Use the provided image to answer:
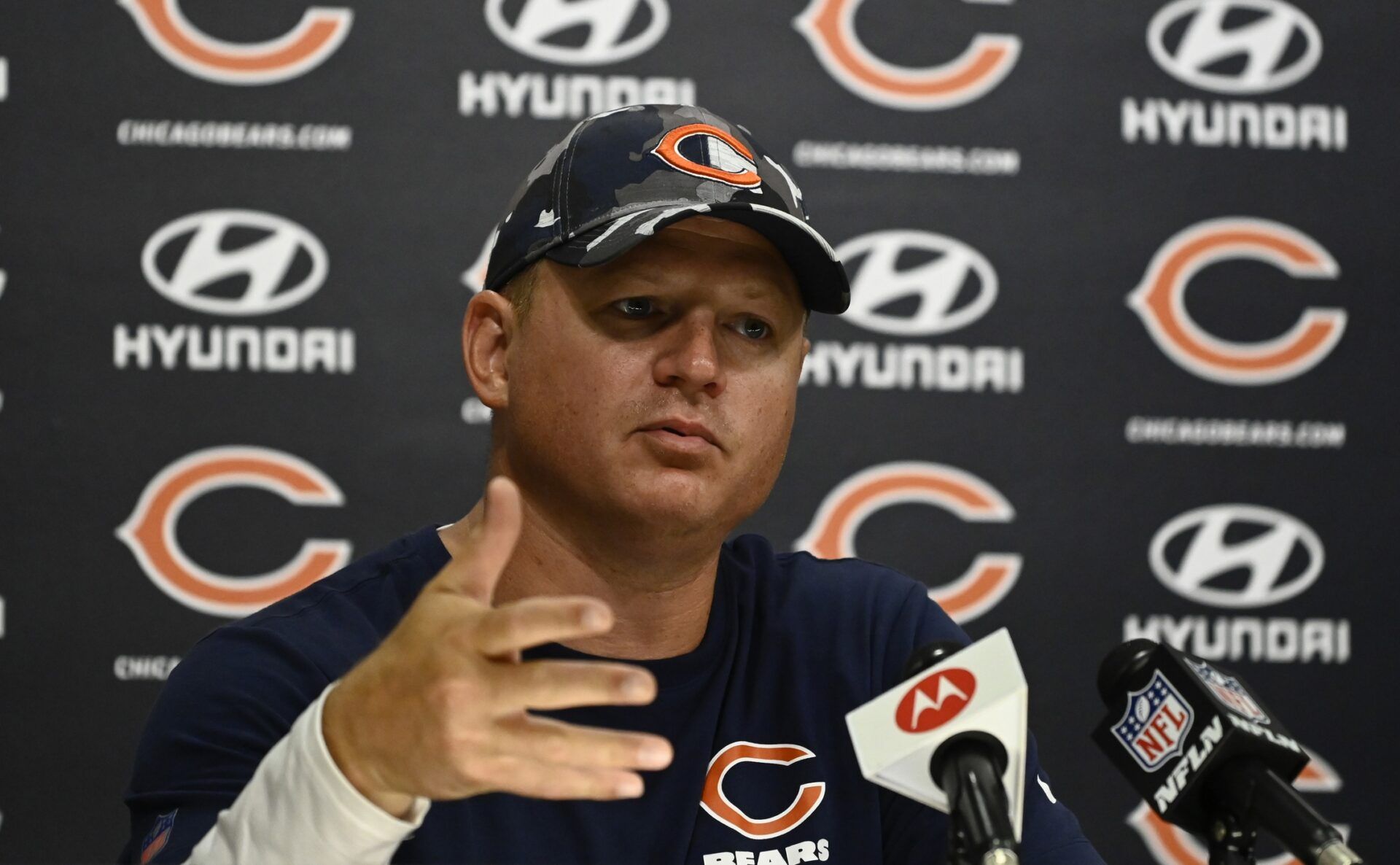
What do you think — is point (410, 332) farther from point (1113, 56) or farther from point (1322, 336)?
point (1322, 336)

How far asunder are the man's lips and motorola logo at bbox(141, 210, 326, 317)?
1441 mm

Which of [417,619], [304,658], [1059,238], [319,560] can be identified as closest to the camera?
[417,619]

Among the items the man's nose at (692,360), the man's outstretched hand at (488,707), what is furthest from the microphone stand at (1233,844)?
the man's nose at (692,360)

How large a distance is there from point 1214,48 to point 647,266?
1.88 meters

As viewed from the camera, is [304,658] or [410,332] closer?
[304,658]

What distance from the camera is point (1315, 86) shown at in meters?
2.77

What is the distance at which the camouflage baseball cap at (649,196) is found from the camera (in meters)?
1.32

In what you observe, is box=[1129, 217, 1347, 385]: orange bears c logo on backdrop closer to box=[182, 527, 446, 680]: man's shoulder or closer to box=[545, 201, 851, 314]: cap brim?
box=[545, 201, 851, 314]: cap brim

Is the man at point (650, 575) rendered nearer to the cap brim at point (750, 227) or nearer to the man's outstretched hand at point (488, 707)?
the cap brim at point (750, 227)

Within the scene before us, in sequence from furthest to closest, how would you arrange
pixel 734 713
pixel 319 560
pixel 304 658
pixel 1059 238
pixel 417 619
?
pixel 1059 238 < pixel 319 560 < pixel 734 713 < pixel 304 658 < pixel 417 619

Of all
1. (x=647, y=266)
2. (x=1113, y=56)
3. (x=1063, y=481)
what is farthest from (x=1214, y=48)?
(x=647, y=266)

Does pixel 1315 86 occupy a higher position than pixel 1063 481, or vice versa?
pixel 1315 86

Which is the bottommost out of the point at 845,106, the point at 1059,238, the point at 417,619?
the point at 417,619

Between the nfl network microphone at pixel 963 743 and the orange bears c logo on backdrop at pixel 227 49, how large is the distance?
2.08 metres
